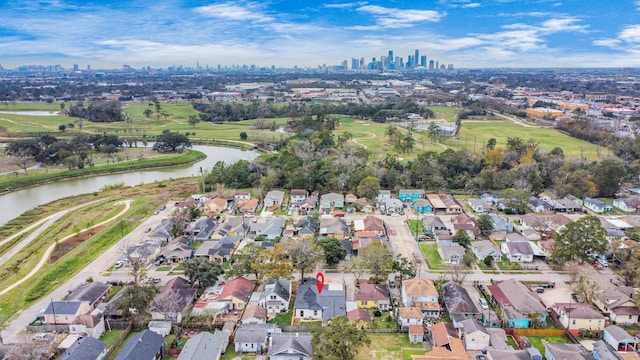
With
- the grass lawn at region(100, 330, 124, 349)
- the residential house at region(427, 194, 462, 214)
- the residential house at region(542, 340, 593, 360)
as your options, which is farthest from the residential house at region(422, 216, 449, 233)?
the grass lawn at region(100, 330, 124, 349)

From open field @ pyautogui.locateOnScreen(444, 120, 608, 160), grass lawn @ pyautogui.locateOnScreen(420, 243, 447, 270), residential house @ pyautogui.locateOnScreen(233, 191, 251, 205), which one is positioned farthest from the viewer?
open field @ pyautogui.locateOnScreen(444, 120, 608, 160)

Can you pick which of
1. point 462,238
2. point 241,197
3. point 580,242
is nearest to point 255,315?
point 462,238

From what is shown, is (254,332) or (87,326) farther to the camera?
(87,326)

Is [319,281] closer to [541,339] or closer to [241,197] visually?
[541,339]

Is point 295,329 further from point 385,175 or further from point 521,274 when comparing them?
point 385,175

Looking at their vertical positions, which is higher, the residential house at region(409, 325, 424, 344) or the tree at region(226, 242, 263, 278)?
the tree at region(226, 242, 263, 278)

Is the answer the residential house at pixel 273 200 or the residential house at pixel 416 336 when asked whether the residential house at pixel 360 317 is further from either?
the residential house at pixel 273 200

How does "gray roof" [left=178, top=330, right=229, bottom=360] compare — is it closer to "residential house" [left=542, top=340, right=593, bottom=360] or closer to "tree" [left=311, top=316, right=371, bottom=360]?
"tree" [left=311, top=316, right=371, bottom=360]
